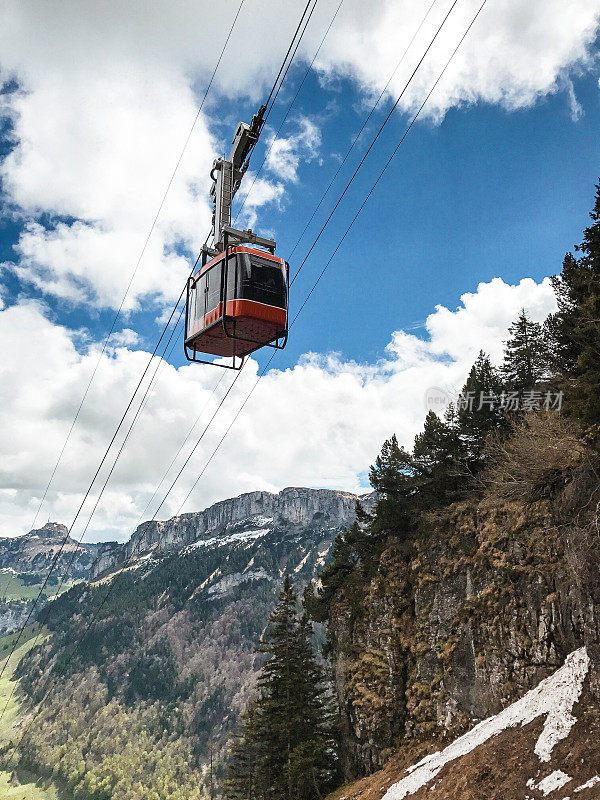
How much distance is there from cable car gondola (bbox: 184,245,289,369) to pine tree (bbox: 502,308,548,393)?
62.4 ft

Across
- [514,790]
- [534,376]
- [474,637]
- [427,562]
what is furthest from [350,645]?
[534,376]

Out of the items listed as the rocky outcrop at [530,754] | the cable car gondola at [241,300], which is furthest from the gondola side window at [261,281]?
the rocky outcrop at [530,754]

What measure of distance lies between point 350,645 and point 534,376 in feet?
67.8

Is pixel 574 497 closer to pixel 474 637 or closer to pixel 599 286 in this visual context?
pixel 599 286

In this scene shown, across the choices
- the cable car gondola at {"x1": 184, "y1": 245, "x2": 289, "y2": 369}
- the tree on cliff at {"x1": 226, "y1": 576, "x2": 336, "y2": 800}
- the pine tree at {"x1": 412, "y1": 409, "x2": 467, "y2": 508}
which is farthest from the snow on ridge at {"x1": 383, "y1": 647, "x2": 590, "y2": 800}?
the cable car gondola at {"x1": 184, "y1": 245, "x2": 289, "y2": 369}

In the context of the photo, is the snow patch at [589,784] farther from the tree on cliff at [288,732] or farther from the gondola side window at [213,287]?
the tree on cliff at [288,732]

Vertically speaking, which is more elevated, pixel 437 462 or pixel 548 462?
pixel 437 462

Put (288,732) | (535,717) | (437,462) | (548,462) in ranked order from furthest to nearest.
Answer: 1. (437,462)
2. (288,732)
3. (548,462)
4. (535,717)

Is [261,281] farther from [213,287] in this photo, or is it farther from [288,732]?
[288,732]

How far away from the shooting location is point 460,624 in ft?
80.2

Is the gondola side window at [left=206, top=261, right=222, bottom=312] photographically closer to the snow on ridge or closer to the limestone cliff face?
the limestone cliff face

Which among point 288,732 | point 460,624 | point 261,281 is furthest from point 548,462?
point 288,732

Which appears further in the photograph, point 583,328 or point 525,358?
point 525,358

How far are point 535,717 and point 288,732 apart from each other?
60.1ft
